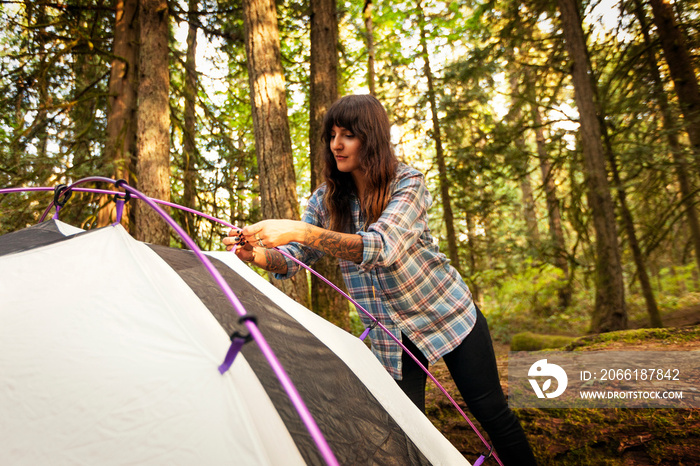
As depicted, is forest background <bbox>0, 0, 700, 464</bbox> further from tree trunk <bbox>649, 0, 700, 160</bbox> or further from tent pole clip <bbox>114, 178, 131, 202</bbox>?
tent pole clip <bbox>114, 178, 131, 202</bbox>

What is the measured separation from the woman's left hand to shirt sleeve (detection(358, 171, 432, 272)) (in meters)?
0.23

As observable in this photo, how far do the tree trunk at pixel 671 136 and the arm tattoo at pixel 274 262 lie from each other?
15.9 feet

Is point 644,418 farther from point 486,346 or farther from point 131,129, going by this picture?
point 131,129

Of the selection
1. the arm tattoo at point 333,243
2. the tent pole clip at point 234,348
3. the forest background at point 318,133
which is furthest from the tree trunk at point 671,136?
the tent pole clip at point 234,348

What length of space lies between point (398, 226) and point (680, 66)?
5.63 meters

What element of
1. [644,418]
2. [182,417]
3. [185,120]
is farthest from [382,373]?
[185,120]

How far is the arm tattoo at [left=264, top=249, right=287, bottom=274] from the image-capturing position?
186 centimetres

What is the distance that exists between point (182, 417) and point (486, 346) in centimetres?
123

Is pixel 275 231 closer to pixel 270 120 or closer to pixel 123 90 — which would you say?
pixel 270 120

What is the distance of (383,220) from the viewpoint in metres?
1.61

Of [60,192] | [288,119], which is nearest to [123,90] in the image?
[288,119]

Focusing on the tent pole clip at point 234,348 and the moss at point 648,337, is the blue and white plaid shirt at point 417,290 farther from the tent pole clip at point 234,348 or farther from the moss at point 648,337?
the moss at point 648,337

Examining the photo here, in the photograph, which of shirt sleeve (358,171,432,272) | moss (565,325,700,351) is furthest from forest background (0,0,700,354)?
shirt sleeve (358,171,432,272)

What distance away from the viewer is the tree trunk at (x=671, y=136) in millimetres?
5064
